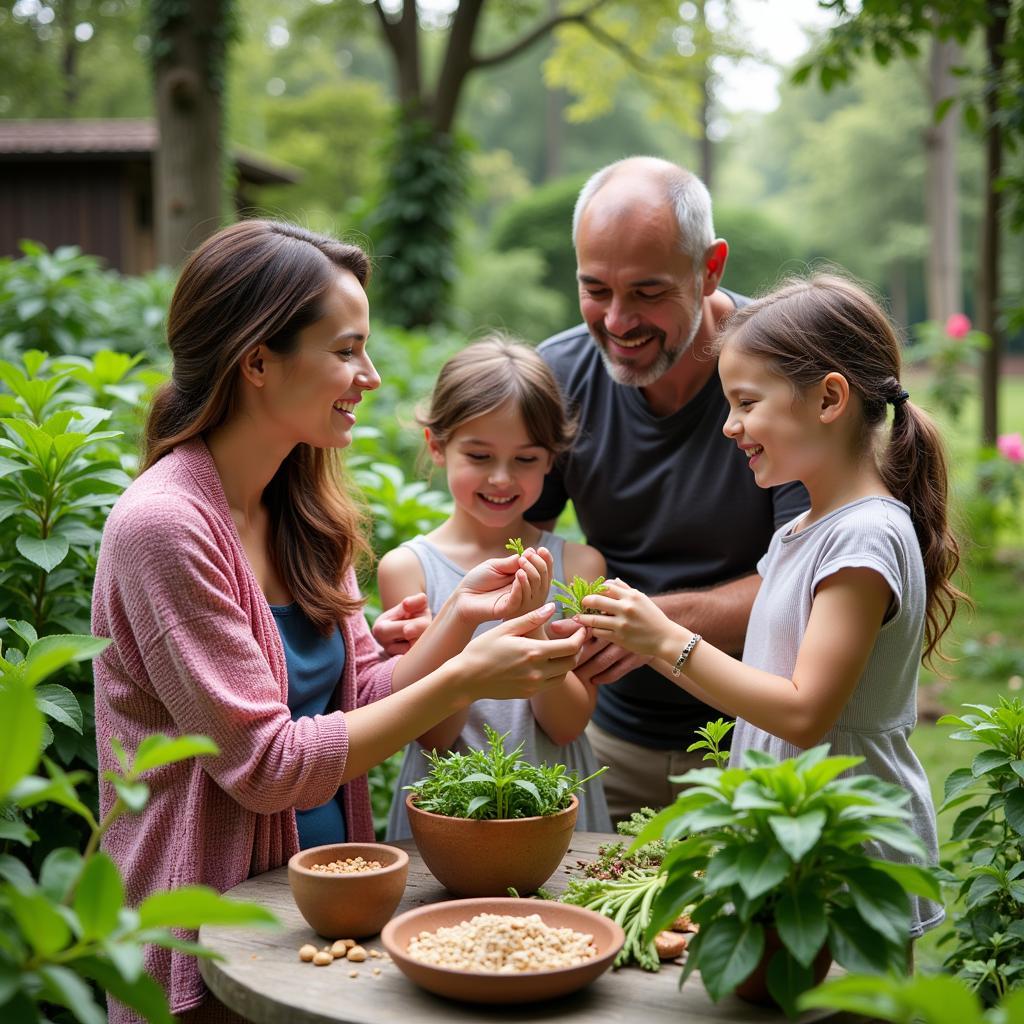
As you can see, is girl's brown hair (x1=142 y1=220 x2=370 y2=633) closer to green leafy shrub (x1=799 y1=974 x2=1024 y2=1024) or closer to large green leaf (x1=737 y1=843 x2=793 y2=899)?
large green leaf (x1=737 y1=843 x2=793 y2=899)

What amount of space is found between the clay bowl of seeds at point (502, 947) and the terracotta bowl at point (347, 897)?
7 centimetres

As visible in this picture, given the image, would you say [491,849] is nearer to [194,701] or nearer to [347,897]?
[347,897]

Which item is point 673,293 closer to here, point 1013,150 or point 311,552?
point 311,552

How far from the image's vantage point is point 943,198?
55.1ft

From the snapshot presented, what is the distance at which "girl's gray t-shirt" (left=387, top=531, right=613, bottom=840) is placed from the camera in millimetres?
2627

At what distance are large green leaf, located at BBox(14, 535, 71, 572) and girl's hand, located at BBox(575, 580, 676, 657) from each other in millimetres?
1087

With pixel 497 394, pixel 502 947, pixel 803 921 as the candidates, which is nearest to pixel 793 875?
pixel 803 921

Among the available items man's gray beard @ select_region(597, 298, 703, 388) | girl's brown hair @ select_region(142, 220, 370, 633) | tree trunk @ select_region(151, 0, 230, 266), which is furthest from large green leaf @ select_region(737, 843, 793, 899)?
tree trunk @ select_region(151, 0, 230, 266)

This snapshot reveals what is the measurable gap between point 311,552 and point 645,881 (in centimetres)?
100

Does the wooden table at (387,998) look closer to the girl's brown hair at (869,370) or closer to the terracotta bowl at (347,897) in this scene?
the terracotta bowl at (347,897)

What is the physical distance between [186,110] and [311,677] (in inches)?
286

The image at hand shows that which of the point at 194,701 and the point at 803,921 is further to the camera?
the point at 194,701

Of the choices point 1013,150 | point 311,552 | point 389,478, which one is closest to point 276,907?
point 311,552

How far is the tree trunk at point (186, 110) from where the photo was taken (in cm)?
856
